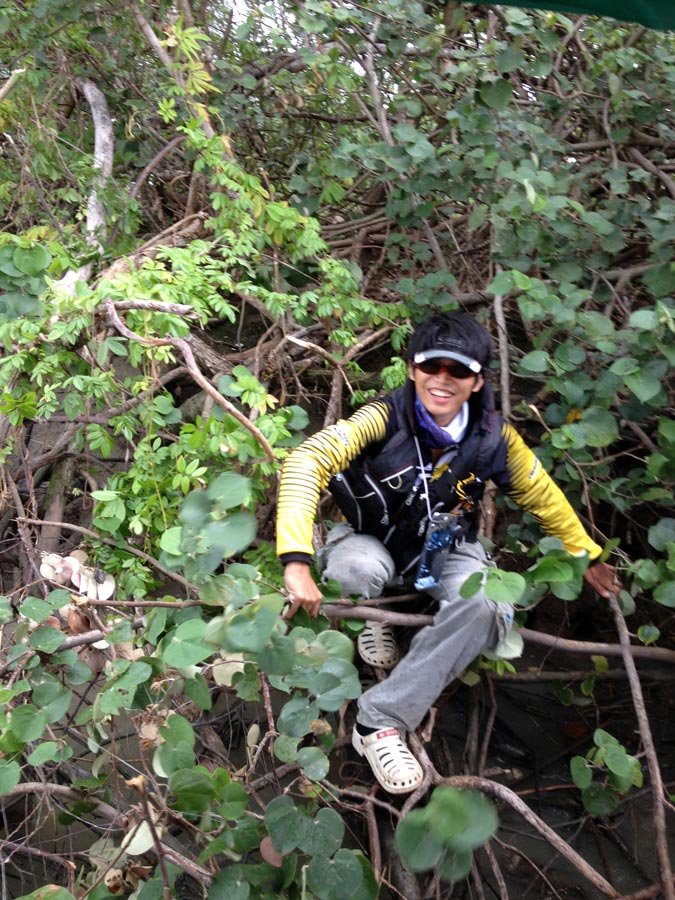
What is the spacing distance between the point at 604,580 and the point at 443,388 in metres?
0.76

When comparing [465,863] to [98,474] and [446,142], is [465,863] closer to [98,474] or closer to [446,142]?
[98,474]

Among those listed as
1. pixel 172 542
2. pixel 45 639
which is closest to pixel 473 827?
pixel 172 542

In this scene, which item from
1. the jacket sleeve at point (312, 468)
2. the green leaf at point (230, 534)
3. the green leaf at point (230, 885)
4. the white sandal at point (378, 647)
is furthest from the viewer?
the white sandal at point (378, 647)

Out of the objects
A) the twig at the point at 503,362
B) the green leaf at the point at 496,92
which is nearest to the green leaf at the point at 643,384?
the twig at the point at 503,362

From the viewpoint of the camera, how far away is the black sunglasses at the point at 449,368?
2174 millimetres

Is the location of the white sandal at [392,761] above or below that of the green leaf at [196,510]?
below

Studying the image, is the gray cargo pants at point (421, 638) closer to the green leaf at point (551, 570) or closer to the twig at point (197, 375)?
the green leaf at point (551, 570)

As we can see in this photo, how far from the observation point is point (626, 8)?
1.27 metres

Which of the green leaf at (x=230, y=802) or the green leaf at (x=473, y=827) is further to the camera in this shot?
the green leaf at (x=230, y=802)

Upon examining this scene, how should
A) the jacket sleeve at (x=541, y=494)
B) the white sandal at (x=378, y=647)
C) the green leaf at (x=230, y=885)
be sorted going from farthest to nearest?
the white sandal at (x=378, y=647) < the jacket sleeve at (x=541, y=494) < the green leaf at (x=230, y=885)

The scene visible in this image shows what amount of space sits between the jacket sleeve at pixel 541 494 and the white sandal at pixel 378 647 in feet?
1.95

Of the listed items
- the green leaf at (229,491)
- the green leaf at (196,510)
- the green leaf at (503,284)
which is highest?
the green leaf at (503,284)

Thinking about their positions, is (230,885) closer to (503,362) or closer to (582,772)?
(582,772)

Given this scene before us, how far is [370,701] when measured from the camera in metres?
2.21
